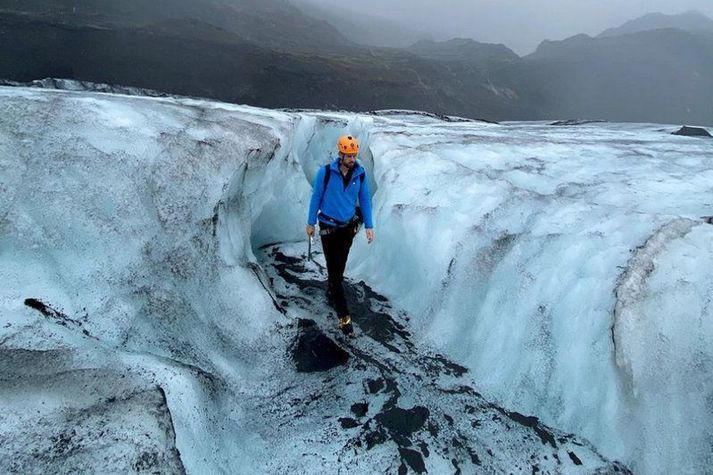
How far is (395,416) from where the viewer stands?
402 centimetres

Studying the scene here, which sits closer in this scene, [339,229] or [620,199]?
[339,229]

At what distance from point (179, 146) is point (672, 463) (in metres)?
5.53

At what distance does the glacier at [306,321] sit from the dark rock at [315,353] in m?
0.07

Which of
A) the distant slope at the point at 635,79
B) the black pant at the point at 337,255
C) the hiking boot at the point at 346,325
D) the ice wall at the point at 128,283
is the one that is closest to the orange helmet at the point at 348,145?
the black pant at the point at 337,255

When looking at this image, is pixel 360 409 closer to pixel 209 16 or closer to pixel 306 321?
pixel 306 321

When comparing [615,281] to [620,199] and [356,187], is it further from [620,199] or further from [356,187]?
[356,187]

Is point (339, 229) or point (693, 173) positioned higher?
point (693, 173)

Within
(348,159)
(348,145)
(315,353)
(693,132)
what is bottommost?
(315,353)

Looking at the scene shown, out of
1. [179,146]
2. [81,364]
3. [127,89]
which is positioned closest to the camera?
[81,364]

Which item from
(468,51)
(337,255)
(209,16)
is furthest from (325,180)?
(468,51)

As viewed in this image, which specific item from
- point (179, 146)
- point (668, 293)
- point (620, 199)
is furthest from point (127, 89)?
point (668, 293)

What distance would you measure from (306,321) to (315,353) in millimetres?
562

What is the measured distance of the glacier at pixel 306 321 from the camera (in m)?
3.17

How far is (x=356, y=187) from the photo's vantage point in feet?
15.5
